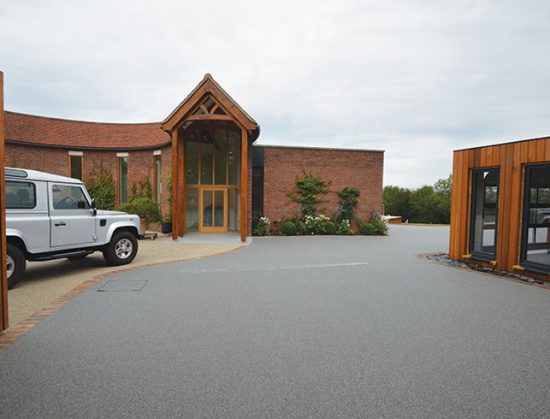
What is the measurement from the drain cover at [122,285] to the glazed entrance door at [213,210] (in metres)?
9.18

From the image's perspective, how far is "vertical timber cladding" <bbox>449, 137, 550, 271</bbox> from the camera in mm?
6789

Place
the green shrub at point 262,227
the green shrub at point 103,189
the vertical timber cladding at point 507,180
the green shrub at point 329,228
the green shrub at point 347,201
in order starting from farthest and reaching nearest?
the green shrub at point 103,189 → the green shrub at point 347,201 → the green shrub at point 329,228 → the green shrub at point 262,227 → the vertical timber cladding at point 507,180

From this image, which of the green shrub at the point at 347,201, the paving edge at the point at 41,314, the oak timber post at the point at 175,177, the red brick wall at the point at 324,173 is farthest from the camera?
the green shrub at the point at 347,201

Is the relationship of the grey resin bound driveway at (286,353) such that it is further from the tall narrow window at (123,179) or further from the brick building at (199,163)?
the tall narrow window at (123,179)

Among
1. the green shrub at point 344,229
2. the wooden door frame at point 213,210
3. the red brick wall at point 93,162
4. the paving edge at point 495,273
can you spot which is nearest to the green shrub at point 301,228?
the green shrub at point 344,229

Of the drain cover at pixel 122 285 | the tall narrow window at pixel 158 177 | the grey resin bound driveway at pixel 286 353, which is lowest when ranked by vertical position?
the drain cover at pixel 122 285

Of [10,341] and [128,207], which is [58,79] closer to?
[128,207]

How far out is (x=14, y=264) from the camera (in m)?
5.75

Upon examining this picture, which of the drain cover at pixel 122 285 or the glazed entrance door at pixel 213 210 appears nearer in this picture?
the drain cover at pixel 122 285

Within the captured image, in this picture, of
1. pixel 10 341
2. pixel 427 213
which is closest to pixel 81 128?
pixel 10 341

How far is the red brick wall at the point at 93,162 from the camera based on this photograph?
1638cm

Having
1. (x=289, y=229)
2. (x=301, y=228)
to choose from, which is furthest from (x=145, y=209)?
(x=301, y=228)

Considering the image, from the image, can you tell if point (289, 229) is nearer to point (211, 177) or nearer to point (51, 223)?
point (211, 177)

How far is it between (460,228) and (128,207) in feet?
46.8
